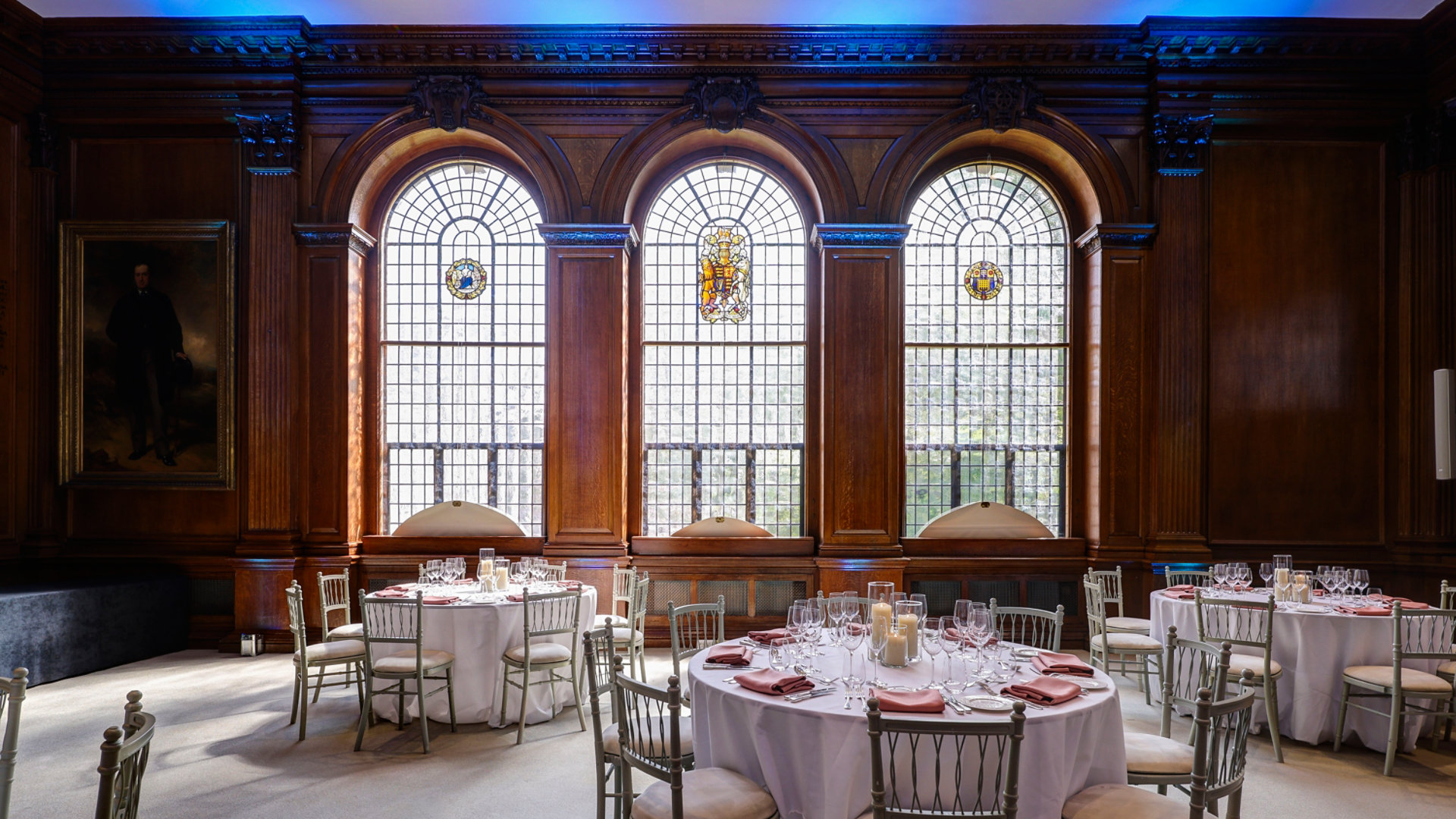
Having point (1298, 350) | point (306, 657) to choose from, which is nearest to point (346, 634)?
point (306, 657)

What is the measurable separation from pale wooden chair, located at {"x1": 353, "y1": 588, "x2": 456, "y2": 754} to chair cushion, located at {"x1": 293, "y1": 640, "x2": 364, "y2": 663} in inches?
3.4

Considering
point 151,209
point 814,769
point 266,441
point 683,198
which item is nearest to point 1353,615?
point 814,769

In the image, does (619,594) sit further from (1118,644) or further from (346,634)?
(1118,644)

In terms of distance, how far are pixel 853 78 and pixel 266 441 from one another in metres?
6.42

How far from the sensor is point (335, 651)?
5652 millimetres

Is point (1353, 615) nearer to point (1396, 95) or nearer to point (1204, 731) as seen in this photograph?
point (1204, 731)

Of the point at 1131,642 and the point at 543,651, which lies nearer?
the point at 543,651

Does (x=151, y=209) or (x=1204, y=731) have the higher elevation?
(x=151, y=209)

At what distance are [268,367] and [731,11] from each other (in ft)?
17.4

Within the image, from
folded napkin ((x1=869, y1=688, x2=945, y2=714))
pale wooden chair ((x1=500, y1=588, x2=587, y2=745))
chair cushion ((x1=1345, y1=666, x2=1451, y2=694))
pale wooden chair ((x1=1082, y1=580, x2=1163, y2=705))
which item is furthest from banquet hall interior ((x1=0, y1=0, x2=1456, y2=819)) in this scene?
folded napkin ((x1=869, y1=688, x2=945, y2=714))

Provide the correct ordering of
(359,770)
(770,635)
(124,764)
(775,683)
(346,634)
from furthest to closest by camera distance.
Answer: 1. (346,634)
2. (359,770)
3. (770,635)
4. (775,683)
5. (124,764)

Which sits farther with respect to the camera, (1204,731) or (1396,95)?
(1396,95)

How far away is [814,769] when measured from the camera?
3092mm

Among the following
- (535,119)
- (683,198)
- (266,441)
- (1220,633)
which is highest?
(535,119)
